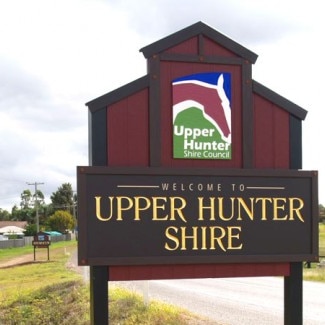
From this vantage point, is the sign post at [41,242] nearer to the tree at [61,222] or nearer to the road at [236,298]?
the road at [236,298]

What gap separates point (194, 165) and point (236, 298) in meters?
9.31

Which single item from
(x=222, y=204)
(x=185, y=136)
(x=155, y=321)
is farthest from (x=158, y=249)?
(x=155, y=321)

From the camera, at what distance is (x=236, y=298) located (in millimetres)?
15078

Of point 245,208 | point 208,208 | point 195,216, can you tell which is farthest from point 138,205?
point 245,208

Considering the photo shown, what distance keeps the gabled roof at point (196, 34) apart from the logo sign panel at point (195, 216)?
1386 mm

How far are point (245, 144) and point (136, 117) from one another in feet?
4.35

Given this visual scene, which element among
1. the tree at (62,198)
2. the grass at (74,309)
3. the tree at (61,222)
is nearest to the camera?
the grass at (74,309)

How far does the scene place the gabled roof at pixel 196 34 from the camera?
660 centimetres

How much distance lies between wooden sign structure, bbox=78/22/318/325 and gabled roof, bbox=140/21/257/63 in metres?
0.01

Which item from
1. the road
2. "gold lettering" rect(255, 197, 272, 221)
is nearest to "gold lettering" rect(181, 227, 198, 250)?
"gold lettering" rect(255, 197, 272, 221)

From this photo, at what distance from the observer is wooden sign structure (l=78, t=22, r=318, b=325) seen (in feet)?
20.6

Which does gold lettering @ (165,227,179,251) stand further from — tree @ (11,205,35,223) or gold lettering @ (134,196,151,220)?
tree @ (11,205,35,223)

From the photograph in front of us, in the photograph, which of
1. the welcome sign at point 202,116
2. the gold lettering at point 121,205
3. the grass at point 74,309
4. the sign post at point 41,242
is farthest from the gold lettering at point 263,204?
the sign post at point 41,242

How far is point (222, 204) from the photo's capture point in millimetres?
6562
